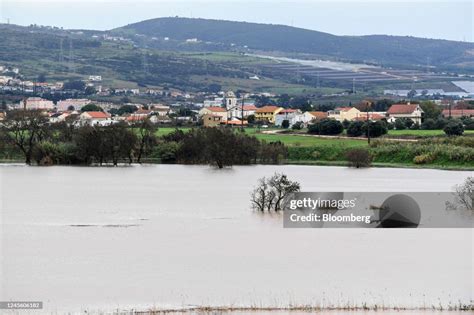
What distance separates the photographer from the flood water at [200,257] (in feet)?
53.4

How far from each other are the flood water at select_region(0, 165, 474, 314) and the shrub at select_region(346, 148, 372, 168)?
1318 cm

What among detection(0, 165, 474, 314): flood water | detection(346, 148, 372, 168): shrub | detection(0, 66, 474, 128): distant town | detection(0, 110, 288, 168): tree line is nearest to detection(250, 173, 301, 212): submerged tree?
detection(0, 165, 474, 314): flood water

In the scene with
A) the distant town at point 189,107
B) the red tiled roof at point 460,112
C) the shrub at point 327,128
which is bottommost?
the distant town at point 189,107

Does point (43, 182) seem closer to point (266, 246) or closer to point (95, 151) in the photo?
point (95, 151)

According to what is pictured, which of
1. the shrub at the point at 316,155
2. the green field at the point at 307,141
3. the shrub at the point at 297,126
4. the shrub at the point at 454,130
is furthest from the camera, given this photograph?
the shrub at the point at 297,126

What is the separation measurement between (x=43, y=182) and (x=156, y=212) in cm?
975

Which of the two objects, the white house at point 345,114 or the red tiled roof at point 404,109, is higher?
the red tiled roof at point 404,109

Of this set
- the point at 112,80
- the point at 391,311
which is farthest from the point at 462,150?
the point at 112,80

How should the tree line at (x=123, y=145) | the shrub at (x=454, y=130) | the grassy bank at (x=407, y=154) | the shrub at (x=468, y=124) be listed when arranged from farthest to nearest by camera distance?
the shrub at (x=468, y=124) → the shrub at (x=454, y=130) → the tree line at (x=123, y=145) → the grassy bank at (x=407, y=154)

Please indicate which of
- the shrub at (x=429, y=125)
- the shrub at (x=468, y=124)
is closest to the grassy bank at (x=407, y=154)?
the shrub at (x=468, y=124)

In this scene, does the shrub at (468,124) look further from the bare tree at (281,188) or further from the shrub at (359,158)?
the bare tree at (281,188)

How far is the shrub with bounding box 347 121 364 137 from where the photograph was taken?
56.4m

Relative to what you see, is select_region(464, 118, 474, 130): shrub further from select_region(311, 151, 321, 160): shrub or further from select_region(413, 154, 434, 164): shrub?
select_region(413, 154, 434, 164): shrub

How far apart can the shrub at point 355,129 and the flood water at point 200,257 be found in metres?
24.3
